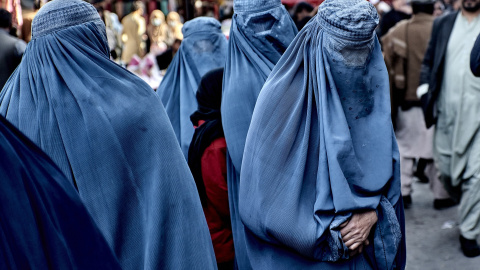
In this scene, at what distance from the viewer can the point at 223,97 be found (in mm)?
3271

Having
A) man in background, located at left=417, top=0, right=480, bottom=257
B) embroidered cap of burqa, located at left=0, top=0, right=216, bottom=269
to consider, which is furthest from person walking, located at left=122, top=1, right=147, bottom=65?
embroidered cap of burqa, located at left=0, top=0, right=216, bottom=269

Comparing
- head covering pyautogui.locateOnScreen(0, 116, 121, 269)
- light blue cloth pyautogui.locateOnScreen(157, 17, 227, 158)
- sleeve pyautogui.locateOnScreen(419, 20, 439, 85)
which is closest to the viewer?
head covering pyautogui.locateOnScreen(0, 116, 121, 269)

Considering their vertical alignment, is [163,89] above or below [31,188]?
below

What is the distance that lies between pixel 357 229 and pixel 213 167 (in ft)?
2.90

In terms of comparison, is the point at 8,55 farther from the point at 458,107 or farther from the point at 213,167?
the point at 458,107

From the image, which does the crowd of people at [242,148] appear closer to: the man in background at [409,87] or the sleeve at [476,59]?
the sleeve at [476,59]

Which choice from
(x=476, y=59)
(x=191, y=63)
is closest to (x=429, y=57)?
(x=476, y=59)

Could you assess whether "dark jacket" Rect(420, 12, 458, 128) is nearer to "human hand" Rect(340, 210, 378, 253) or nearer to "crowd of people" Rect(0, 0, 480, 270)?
"crowd of people" Rect(0, 0, 480, 270)

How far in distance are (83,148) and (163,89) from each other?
221 cm

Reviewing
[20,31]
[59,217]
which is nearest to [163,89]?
[59,217]

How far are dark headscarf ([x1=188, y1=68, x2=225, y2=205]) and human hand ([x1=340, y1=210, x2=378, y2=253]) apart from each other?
0.91m

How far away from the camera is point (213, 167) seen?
320cm

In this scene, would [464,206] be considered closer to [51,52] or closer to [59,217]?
[51,52]

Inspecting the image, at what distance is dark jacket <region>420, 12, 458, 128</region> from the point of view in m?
5.05
